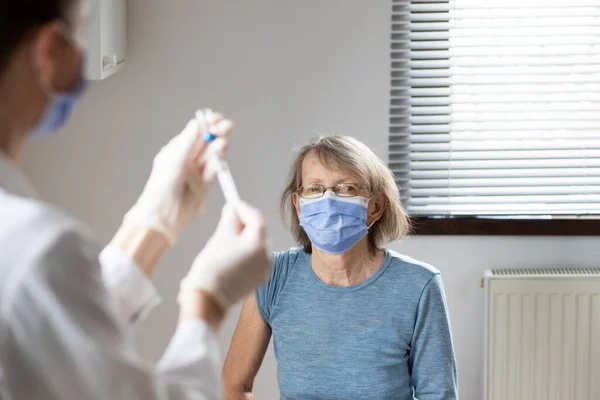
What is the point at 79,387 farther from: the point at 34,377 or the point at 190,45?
the point at 190,45

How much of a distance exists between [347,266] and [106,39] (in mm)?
967

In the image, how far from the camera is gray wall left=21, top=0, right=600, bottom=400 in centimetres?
284

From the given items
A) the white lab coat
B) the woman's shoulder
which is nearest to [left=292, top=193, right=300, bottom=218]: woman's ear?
the woman's shoulder

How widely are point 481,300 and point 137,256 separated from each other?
6.74ft

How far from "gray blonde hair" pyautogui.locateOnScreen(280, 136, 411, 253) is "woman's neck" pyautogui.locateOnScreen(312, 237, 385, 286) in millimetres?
56

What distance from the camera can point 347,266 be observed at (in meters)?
2.08

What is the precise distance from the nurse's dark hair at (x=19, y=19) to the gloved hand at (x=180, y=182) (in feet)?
1.39

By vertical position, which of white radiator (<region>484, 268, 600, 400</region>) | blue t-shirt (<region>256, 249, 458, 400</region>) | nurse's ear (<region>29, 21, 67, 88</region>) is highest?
nurse's ear (<region>29, 21, 67, 88</region>)

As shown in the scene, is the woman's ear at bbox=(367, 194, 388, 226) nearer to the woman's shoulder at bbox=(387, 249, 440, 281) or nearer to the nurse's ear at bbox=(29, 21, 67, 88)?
the woman's shoulder at bbox=(387, 249, 440, 281)

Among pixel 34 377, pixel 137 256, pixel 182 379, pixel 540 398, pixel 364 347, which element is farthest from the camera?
pixel 540 398

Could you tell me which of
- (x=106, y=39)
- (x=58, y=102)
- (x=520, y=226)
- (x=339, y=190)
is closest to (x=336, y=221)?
(x=339, y=190)

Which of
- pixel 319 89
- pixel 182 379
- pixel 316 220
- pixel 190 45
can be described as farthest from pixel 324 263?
pixel 182 379

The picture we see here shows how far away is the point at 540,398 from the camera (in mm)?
2840

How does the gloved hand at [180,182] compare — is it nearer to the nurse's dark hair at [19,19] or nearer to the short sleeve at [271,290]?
the nurse's dark hair at [19,19]
